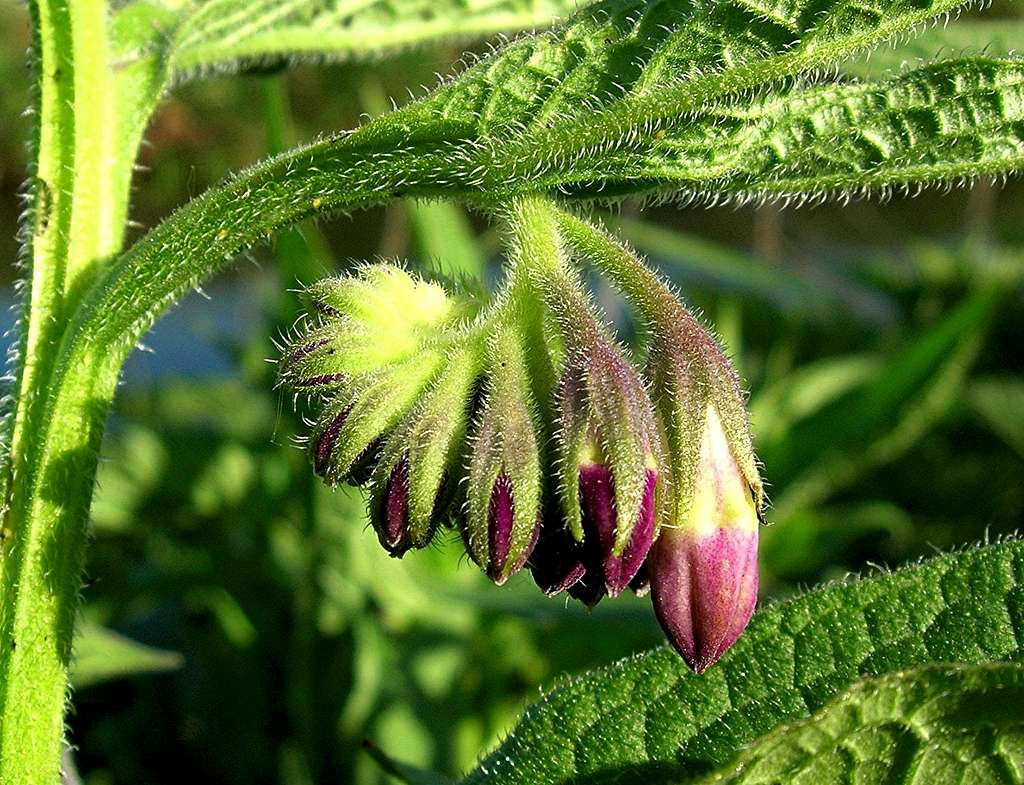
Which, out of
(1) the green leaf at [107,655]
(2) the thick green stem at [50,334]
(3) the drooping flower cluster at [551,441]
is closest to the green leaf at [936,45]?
(3) the drooping flower cluster at [551,441]

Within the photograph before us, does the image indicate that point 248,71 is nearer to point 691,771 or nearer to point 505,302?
point 505,302

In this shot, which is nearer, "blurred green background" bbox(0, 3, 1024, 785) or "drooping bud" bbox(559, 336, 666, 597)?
"drooping bud" bbox(559, 336, 666, 597)

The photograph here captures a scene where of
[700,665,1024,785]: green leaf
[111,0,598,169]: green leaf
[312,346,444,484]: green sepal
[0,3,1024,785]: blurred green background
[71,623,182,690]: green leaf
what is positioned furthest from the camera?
[0,3,1024,785]: blurred green background

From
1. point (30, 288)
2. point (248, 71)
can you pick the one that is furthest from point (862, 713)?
point (248, 71)

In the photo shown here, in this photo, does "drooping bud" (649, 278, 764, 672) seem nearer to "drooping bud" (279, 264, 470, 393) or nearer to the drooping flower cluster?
the drooping flower cluster

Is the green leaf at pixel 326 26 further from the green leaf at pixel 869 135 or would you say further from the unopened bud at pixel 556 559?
the unopened bud at pixel 556 559

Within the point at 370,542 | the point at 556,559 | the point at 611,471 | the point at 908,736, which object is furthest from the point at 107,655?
the point at 908,736

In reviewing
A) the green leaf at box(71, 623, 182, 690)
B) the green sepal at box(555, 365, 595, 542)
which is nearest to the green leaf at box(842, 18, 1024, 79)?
the green sepal at box(555, 365, 595, 542)
